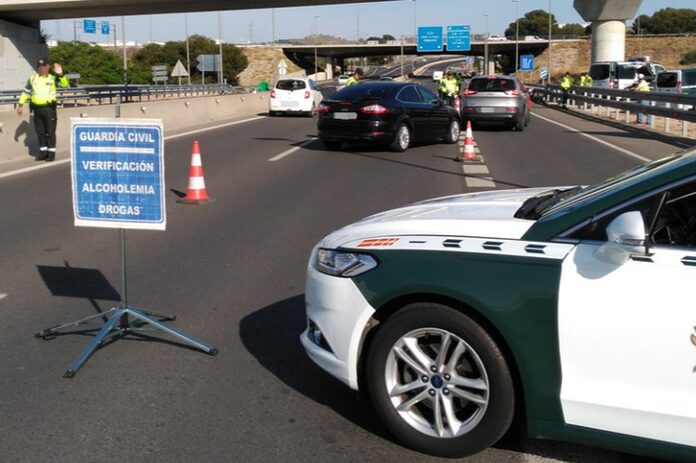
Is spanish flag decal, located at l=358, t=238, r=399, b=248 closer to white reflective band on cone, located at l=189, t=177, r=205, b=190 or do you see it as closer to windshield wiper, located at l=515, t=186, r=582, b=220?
windshield wiper, located at l=515, t=186, r=582, b=220

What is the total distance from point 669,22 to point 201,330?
167503 millimetres

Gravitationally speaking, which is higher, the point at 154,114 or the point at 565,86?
the point at 565,86

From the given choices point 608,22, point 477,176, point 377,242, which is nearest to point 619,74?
point 608,22

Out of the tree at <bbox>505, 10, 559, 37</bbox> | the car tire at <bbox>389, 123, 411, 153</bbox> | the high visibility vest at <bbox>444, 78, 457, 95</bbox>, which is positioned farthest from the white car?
the tree at <bbox>505, 10, 559, 37</bbox>

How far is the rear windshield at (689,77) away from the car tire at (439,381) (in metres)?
30.0

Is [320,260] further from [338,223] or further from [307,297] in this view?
[338,223]

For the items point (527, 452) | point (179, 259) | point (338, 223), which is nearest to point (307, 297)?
point (527, 452)

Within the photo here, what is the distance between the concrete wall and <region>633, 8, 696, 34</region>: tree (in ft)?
448

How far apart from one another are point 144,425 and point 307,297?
107 centimetres

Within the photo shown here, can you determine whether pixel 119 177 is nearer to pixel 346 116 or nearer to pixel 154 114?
pixel 346 116

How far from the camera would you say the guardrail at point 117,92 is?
111 ft

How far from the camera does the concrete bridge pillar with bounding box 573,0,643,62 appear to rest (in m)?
44.9

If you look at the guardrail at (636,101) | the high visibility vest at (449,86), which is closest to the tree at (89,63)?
the guardrail at (636,101)

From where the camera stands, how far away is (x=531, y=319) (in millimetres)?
3496
